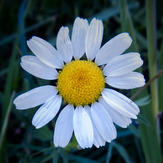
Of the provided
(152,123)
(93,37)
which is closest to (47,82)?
(93,37)

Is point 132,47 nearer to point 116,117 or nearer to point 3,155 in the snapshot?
point 116,117

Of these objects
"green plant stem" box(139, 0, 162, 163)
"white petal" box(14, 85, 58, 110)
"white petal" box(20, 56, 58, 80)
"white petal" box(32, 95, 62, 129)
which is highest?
"white petal" box(20, 56, 58, 80)

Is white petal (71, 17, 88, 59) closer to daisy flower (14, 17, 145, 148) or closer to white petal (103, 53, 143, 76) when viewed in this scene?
daisy flower (14, 17, 145, 148)

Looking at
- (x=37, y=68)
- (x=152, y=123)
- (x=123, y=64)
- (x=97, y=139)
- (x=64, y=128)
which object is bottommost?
(x=152, y=123)

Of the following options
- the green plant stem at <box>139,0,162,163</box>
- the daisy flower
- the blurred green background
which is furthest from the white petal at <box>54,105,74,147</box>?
the green plant stem at <box>139,0,162,163</box>

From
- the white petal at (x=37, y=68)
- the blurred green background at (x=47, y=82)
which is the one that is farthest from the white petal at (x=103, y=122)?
the white petal at (x=37, y=68)

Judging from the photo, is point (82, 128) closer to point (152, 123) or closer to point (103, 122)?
point (103, 122)

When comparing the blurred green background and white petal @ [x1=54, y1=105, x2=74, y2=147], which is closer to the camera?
white petal @ [x1=54, y1=105, x2=74, y2=147]
